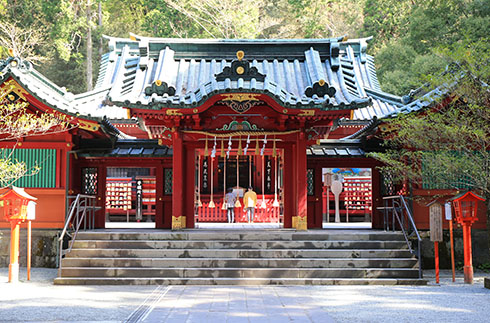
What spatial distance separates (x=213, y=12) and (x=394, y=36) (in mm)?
11792

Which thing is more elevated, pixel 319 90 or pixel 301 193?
pixel 319 90

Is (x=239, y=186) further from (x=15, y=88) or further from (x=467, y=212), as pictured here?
(x=467, y=212)

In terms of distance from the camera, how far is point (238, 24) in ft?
107

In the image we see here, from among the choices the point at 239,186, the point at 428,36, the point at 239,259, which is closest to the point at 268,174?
the point at 239,186

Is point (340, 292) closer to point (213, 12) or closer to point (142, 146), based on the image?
point (142, 146)

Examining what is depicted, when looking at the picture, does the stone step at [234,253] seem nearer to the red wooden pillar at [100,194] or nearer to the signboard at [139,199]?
the red wooden pillar at [100,194]

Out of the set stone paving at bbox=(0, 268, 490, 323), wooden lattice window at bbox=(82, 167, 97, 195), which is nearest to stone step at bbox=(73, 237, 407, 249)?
stone paving at bbox=(0, 268, 490, 323)

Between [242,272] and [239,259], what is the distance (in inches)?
17.5

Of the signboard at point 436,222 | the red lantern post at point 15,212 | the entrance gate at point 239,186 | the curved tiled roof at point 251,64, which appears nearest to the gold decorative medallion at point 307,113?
the curved tiled roof at point 251,64

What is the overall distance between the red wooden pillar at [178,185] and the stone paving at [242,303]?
3.18 metres

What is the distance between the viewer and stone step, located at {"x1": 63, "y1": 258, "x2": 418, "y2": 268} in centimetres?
1187

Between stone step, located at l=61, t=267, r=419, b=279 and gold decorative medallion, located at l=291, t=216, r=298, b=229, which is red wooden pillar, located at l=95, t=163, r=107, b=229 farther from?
gold decorative medallion, located at l=291, t=216, r=298, b=229

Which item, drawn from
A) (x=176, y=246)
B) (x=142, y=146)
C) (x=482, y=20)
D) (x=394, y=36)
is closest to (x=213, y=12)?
(x=394, y=36)

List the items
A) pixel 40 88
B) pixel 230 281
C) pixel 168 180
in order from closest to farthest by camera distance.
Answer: pixel 230 281
pixel 40 88
pixel 168 180
